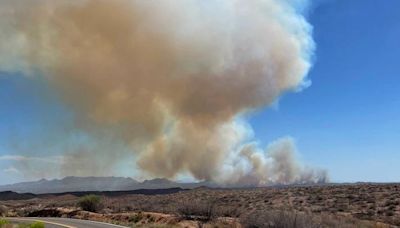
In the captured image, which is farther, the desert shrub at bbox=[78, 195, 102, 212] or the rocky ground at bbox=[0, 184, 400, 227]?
the desert shrub at bbox=[78, 195, 102, 212]

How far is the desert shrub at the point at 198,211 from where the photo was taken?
118 ft

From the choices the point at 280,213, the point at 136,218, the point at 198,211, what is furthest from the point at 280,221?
the point at 136,218

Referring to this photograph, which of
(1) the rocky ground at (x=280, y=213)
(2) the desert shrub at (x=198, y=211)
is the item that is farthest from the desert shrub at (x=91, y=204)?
(2) the desert shrub at (x=198, y=211)

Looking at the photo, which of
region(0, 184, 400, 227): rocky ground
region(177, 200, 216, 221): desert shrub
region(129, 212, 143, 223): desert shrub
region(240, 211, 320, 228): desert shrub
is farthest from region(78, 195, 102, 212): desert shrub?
region(240, 211, 320, 228): desert shrub

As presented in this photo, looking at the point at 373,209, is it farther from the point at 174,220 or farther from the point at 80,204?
the point at 80,204

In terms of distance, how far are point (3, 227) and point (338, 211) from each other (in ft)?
91.4

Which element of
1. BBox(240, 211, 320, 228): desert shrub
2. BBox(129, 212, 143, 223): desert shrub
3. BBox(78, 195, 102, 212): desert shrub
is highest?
BBox(78, 195, 102, 212): desert shrub

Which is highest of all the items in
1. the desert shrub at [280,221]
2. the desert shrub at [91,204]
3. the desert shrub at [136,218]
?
the desert shrub at [91,204]

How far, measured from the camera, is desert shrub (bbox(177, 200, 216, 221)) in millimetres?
36031

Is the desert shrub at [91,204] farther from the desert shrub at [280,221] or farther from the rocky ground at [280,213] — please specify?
the desert shrub at [280,221]

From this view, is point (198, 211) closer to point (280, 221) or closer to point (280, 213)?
point (280, 213)

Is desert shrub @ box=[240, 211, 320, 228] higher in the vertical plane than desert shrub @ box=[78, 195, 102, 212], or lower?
lower

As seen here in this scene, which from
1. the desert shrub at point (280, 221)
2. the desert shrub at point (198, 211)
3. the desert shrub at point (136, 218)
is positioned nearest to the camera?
the desert shrub at point (280, 221)

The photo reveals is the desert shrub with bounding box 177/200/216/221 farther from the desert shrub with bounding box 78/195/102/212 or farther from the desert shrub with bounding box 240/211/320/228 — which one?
the desert shrub with bounding box 78/195/102/212
